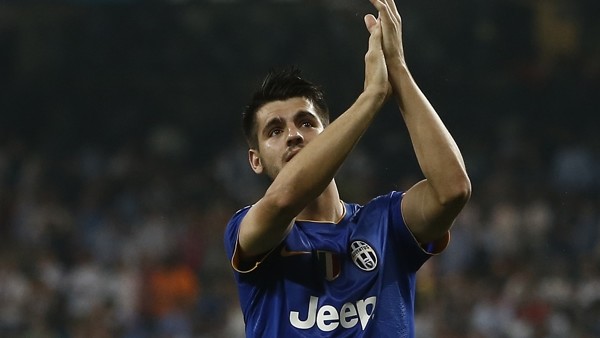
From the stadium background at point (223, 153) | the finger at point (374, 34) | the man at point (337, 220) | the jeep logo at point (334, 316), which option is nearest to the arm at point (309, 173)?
the man at point (337, 220)

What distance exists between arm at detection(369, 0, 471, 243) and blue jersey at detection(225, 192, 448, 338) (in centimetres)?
8

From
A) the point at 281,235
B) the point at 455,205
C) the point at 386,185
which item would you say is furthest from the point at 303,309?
the point at 386,185

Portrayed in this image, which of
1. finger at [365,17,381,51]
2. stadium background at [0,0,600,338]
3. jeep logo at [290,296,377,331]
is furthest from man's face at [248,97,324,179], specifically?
stadium background at [0,0,600,338]

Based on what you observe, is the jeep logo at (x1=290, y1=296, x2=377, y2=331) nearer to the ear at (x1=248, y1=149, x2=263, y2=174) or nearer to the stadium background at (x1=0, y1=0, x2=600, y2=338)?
the ear at (x1=248, y1=149, x2=263, y2=174)

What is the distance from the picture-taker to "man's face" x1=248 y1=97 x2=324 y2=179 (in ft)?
10.1

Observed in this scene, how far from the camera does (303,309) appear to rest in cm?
297

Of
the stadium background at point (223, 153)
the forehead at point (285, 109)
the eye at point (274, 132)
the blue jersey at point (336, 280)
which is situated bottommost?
the blue jersey at point (336, 280)

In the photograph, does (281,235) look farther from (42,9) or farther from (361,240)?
(42,9)

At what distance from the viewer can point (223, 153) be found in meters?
11.2

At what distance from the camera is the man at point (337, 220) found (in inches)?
111

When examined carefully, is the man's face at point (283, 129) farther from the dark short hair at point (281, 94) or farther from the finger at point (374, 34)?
the finger at point (374, 34)

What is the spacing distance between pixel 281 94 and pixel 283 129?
123 mm

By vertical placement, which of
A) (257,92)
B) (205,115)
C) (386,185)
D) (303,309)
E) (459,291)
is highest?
(205,115)

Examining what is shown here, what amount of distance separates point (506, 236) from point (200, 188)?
320 centimetres
